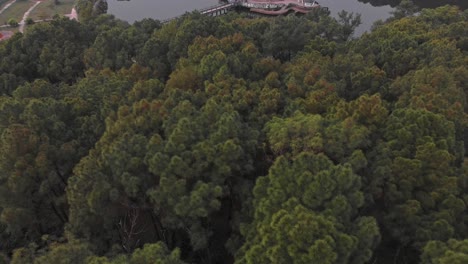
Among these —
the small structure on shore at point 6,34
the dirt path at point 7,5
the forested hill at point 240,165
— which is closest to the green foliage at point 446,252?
the forested hill at point 240,165

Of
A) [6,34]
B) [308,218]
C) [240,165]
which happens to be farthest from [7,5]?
[308,218]

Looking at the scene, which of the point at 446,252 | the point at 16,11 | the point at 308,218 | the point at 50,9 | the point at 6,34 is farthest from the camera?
the point at 50,9

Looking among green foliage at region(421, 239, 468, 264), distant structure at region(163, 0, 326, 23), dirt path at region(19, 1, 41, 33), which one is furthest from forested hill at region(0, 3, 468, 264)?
dirt path at region(19, 1, 41, 33)

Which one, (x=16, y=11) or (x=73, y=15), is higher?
(x=16, y=11)

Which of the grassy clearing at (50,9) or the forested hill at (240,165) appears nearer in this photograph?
the forested hill at (240,165)

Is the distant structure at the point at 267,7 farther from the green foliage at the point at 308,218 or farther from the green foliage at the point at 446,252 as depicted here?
the green foliage at the point at 446,252

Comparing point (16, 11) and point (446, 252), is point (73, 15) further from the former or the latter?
point (446, 252)

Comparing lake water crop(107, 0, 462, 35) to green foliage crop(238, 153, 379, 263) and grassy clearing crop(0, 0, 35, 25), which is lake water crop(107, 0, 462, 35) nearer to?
grassy clearing crop(0, 0, 35, 25)

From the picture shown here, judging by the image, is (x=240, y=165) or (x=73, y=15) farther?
(x=73, y=15)
